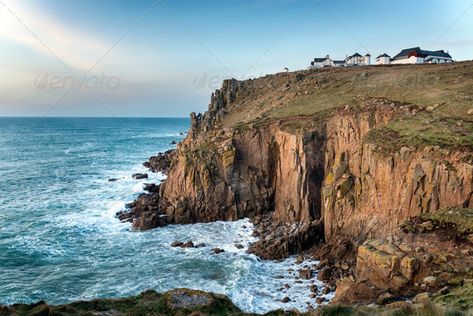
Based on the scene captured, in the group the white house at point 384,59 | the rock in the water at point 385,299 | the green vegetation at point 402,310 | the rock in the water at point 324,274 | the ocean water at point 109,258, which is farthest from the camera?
the white house at point 384,59

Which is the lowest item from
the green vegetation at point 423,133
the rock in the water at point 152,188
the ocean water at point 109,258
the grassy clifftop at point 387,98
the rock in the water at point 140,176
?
the ocean water at point 109,258

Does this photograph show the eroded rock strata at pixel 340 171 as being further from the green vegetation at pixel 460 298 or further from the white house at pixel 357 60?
the white house at pixel 357 60

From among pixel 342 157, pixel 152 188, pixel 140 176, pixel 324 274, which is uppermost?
pixel 342 157

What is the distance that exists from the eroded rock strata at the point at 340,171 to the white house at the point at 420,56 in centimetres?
2638

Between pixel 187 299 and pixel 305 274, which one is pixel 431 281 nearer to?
pixel 305 274

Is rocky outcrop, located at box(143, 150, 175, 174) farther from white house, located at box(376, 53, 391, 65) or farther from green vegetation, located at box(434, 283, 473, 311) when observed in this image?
green vegetation, located at box(434, 283, 473, 311)

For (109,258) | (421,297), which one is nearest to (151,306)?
(421,297)

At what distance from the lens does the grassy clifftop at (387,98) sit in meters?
30.9

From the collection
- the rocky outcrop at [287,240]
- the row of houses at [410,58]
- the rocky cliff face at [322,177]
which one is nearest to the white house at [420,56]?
the row of houses at [410,58]

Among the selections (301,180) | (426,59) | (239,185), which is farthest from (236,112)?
(426,59)

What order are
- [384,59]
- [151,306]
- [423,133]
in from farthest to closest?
1. [384,59]
2. [423,133]
3. [151,306]

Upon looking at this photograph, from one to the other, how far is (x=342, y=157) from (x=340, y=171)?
1.60 meters

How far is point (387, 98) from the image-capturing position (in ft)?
132

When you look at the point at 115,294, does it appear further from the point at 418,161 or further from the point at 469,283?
the point at 418,161
